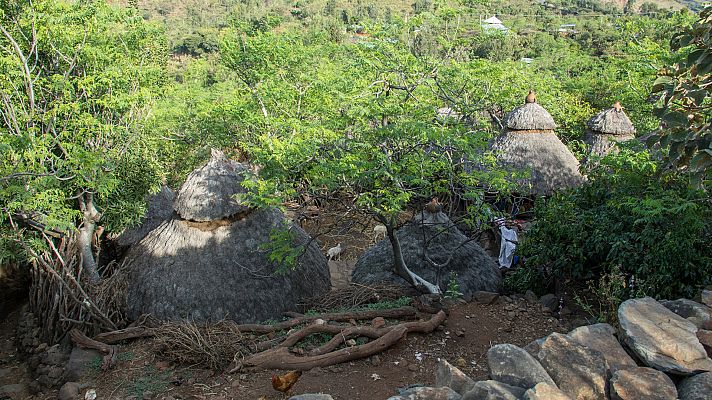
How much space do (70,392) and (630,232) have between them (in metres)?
5.72

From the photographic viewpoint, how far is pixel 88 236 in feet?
23.8

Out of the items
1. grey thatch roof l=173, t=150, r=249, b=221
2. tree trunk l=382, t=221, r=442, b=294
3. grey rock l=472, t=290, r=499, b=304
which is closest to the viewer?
grey rock l=472, t=290, r=499, b=304

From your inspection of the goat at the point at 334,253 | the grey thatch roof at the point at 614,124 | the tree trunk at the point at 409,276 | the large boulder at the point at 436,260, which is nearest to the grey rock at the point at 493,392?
the tree trunk at the point at 409,276

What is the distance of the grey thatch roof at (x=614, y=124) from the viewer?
1269 centimetres

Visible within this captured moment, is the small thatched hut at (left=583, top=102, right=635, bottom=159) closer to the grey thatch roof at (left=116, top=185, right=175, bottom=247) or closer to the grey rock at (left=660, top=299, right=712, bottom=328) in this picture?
the grey thatch roof at (left=116, top=185, right=175, bottom=247)

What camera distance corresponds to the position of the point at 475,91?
11.2 metres

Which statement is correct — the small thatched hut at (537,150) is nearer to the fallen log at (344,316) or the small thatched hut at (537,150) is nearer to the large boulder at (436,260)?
the large boulder at (436,260)

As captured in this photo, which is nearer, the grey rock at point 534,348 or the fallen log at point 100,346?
the grey rock at point 534,348

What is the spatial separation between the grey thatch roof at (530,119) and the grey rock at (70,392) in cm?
957

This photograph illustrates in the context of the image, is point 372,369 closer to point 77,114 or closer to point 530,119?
point 77,114

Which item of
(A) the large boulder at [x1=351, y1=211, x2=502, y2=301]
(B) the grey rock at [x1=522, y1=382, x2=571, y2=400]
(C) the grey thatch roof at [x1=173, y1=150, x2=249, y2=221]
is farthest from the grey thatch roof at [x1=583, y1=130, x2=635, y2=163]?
(B) the grey rock at [x1=522, y1=382, x2=571, y2=400]

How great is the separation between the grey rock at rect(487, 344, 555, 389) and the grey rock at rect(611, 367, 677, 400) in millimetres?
309

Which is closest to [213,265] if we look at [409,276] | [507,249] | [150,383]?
[150,383]

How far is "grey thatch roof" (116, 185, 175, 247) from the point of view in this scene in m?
8.95
